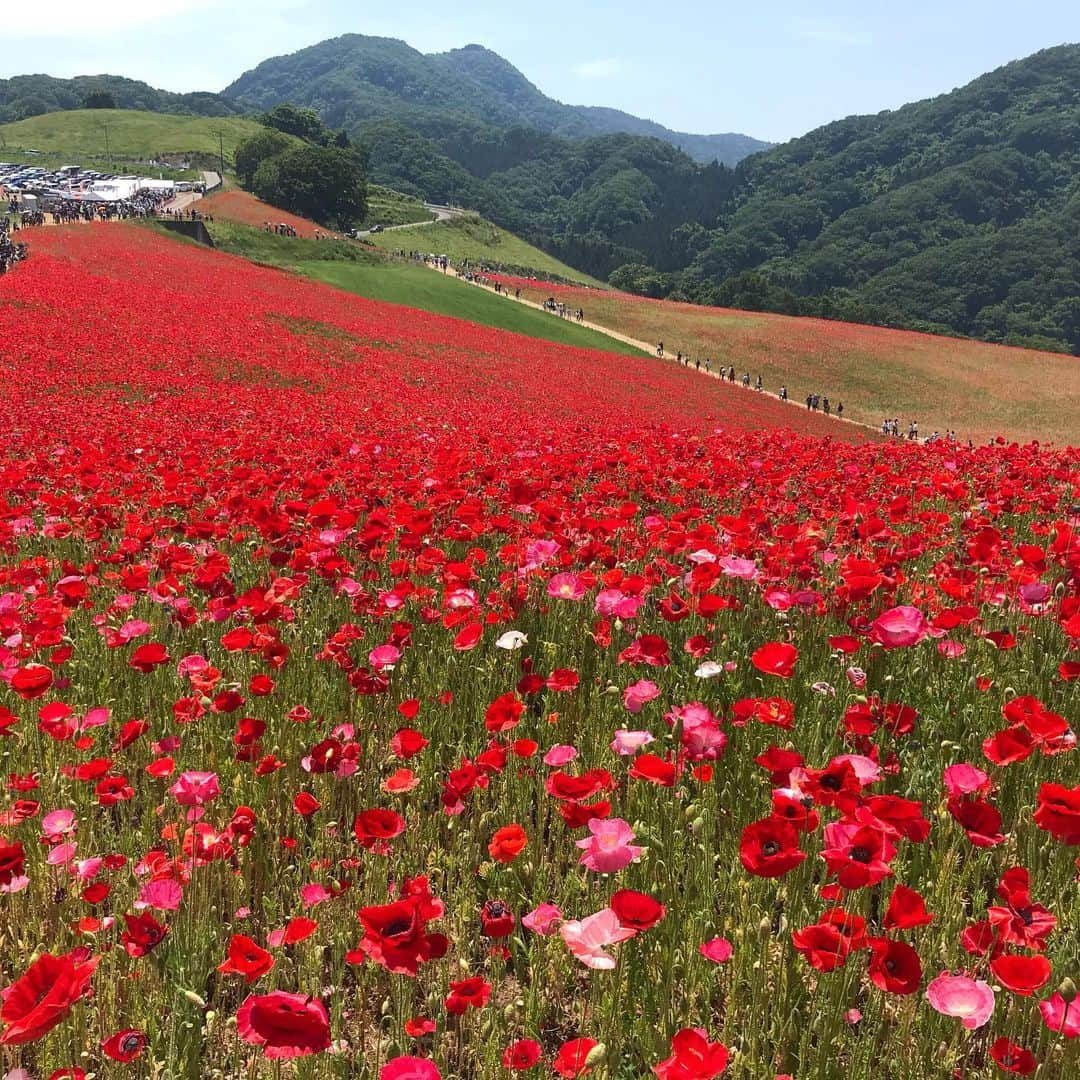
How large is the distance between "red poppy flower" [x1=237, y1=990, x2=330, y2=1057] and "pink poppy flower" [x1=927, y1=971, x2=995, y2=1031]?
4.13 feet

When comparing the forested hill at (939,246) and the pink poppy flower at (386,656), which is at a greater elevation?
the forested hill at (939,246)

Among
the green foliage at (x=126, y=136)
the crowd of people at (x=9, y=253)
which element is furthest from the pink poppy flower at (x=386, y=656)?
the green foliage at (x=126, y=136)

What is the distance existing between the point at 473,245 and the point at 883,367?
70063 millimetres

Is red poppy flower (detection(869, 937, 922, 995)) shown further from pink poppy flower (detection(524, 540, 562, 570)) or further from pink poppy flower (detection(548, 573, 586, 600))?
pink poppy flower (detection(524, 540, 562, 570))

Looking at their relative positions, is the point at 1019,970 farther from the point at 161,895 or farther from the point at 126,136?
the point at 126,136

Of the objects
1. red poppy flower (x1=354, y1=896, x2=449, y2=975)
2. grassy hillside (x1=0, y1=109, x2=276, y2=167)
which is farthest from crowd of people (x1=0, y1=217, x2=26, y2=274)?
grassy hillside (x1=0, y1=109, x2=276, y2=167)

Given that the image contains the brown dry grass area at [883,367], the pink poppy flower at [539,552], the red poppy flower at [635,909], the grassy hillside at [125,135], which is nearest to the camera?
the red poppy flower at [635,909]

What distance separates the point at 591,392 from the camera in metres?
27.8

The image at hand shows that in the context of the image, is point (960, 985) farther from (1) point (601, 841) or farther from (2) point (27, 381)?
(2) point (27, 381)

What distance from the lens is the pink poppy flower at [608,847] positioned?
198 cm

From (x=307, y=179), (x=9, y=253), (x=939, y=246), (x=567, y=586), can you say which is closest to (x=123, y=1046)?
(x=567, y=586)

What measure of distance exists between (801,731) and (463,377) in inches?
872

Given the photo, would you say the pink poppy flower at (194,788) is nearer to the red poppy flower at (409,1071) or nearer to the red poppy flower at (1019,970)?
the red poppy flower at (409,1071)

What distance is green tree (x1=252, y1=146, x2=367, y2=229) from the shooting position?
8069 centimetres
